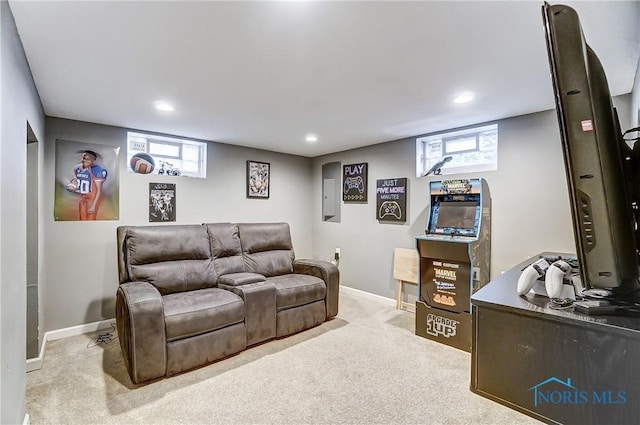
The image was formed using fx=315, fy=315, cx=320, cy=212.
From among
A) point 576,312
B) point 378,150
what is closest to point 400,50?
point 576,312

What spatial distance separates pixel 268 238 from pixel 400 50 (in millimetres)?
2781

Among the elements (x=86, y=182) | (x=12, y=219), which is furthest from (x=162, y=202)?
(x=12, y=219)

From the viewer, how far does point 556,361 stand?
31.4 inches

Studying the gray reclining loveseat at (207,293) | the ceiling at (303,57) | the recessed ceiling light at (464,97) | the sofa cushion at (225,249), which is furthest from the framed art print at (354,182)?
the recessed ceiling light at (464,97)

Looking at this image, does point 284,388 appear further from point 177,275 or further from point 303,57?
point 303,57

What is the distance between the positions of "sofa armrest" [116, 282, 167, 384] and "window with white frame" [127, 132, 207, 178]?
1.94m

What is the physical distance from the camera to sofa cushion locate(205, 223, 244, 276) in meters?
3.52

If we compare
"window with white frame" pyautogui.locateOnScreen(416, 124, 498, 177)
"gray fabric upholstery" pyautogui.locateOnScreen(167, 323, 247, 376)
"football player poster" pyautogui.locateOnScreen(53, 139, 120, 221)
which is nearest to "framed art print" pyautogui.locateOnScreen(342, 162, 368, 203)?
"window with white frame" pyautogui.locateOnScreen(416, 124, 498, 177)

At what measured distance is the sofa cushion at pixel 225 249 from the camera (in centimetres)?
352

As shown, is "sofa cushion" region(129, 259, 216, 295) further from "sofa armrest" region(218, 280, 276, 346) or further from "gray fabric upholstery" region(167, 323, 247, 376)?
"gray fabric upholstery" region(167, 323, 247, 376)

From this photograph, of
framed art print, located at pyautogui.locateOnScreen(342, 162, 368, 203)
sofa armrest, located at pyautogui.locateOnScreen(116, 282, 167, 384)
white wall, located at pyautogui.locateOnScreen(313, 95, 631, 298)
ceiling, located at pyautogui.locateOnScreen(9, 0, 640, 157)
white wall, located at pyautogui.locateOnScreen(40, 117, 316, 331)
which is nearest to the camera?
ceiling, located at pyautogui.locateOnScreen(9, 0, 640, 157)

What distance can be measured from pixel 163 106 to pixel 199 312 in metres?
1.85

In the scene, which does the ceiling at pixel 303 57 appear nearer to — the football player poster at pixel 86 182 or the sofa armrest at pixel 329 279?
the football player poster at pixel 86 182

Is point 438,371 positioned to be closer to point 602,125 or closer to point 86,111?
point 602,125
